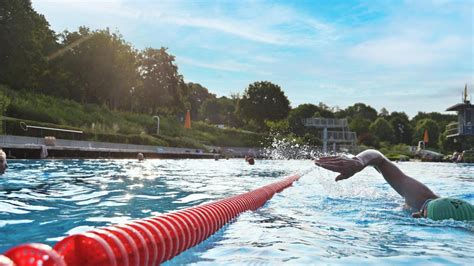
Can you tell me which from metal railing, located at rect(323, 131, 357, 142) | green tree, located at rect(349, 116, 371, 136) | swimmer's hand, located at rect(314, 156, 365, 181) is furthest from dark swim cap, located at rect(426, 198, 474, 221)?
green tree, located at rect(349, 116, 371, 136)

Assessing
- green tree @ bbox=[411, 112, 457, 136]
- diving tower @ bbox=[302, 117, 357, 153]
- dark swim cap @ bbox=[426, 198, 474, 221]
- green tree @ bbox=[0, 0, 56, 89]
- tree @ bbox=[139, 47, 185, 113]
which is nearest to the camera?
dark swim cap @ bbox=[426, 198, 474, 221]

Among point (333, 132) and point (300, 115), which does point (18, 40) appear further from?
point (300, 115)

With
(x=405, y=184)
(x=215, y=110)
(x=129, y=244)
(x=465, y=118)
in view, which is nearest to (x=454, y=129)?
(x=465, y=118)

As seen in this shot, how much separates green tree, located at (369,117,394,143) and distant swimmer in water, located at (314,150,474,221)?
90.6 meters

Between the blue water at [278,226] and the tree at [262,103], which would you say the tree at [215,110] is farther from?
the blue water at [278,226]

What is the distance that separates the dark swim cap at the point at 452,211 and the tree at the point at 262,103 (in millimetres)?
74794

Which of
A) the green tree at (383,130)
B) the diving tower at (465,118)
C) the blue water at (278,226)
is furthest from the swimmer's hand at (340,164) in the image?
the green tree at (383,130)

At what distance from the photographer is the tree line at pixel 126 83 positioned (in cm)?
2998

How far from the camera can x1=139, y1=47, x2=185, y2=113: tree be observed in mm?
57469

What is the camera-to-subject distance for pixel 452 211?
513 centimetres

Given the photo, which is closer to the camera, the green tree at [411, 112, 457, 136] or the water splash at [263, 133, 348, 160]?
the water splash at [263, 133, 348, 160]

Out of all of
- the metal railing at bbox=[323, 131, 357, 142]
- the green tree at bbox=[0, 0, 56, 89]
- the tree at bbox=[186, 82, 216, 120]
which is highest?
the tree at bbox=[186, 82, 216, 120]

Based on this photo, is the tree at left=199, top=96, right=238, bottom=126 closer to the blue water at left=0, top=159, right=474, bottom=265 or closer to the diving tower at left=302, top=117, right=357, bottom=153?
the diving tower at left=302, top=117, right=357, bottom=153

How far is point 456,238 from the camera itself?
15.0ft
